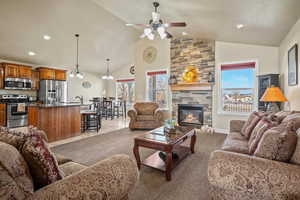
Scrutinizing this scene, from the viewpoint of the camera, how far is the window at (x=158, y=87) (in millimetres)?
6204

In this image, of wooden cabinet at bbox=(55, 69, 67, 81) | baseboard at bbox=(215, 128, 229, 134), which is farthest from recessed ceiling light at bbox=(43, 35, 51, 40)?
baseboard at bbox=(215, 128, 229, 134)

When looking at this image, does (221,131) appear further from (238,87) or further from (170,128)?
(170,128)

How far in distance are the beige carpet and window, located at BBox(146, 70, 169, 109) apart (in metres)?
2.30

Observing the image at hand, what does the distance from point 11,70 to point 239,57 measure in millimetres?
7837

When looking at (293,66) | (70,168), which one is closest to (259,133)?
(293,66)

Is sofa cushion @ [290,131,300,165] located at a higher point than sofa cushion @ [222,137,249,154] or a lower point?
higher

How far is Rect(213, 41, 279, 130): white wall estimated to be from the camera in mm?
4156

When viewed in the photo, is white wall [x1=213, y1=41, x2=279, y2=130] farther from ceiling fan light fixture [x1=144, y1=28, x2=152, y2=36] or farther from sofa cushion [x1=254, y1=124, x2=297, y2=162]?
sofa cushion [x1=254, y1=124, x2=297, y2=162]

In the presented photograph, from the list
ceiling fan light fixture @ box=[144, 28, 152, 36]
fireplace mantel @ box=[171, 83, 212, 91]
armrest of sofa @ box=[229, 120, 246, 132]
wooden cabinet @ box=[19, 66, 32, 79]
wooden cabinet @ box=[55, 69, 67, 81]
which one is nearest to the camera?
armrest of sofa @ box=[229, 120, 246, 132]

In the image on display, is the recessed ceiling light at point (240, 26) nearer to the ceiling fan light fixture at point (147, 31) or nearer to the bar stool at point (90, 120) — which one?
the ceiling fan light fixture at point (147, 31)

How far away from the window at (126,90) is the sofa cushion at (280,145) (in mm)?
7855

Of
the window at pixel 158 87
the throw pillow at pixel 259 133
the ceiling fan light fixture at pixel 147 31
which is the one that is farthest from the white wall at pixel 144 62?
the throw pillow at pixel 259 133

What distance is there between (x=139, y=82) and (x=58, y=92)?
3713 millimetres

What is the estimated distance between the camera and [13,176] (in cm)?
80
